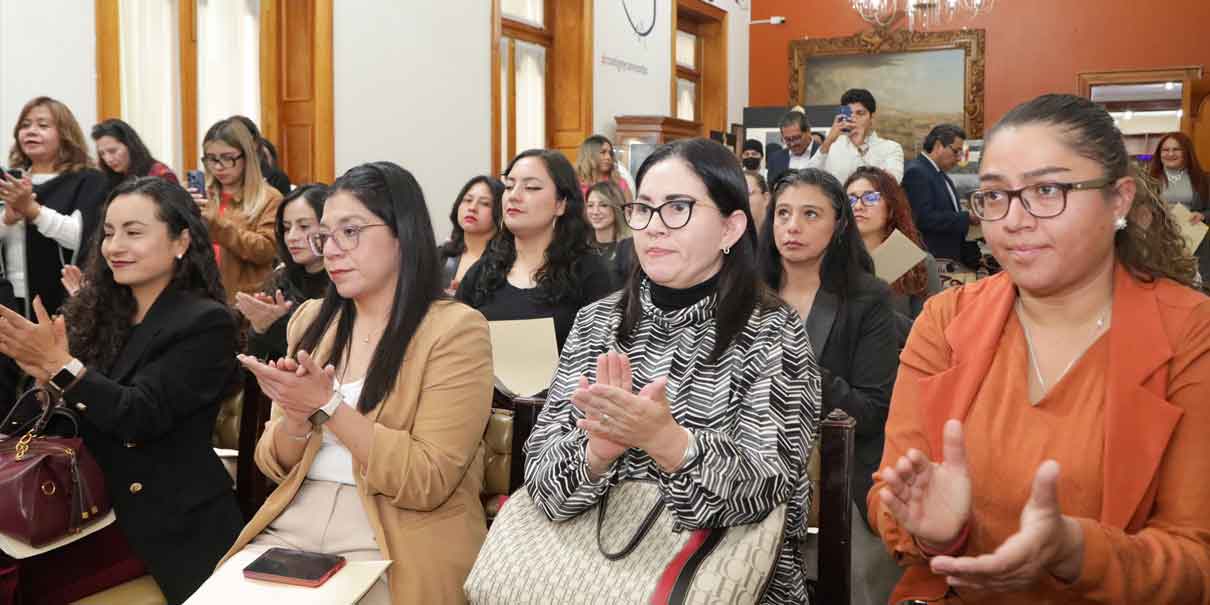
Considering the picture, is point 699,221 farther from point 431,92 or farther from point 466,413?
point 431,92

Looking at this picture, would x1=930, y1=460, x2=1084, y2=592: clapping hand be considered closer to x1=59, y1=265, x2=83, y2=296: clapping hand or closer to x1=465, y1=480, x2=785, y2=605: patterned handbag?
x1=465, y1=480, x2=785, y2=605: patterned handbag

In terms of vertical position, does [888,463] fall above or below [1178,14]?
below

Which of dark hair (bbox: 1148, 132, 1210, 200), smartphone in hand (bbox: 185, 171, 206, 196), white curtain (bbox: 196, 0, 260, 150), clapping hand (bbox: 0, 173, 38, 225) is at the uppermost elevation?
white curtain (bbox: 196, 0, 260, 150)

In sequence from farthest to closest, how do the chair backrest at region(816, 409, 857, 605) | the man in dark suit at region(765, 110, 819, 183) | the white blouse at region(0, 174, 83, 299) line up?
the man in dark suit at region(765, 110, 819, 183)
the white blouse at region(0, 174, 83, 299)
the chair backrest at region(816, 409, 857, 605)

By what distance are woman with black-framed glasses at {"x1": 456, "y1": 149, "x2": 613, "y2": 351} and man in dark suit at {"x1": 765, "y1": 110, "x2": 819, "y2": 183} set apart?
4138 millimetres

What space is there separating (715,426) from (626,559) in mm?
281

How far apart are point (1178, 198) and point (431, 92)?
18.7 feet

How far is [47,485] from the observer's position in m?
2.15

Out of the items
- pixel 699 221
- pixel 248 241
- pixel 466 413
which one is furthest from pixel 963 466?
pixel 248 241

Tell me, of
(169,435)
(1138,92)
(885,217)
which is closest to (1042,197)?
(169,435)

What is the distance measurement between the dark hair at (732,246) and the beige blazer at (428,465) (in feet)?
1.20

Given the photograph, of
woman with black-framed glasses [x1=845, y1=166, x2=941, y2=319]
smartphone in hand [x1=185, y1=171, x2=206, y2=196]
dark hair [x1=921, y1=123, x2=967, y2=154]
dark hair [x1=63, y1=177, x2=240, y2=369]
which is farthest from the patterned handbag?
dark hair [x1=921, y1=123, x2=967, y2=154]

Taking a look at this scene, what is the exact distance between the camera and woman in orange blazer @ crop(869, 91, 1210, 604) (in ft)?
4.66

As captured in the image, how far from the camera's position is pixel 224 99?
7.00 metres
